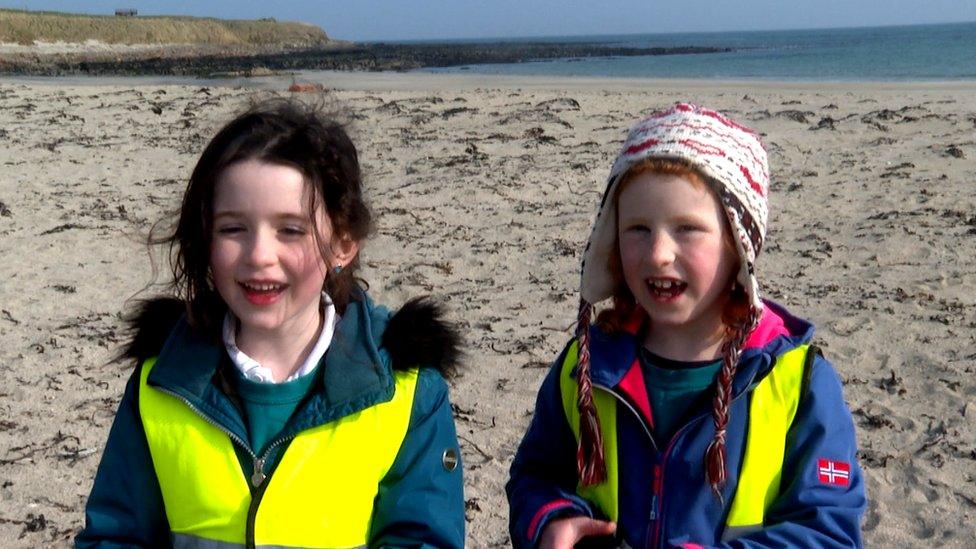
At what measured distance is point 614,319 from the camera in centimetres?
214

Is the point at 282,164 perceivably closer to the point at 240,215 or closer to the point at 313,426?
the point at 240,215

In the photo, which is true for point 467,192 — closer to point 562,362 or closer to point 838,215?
point 838,215

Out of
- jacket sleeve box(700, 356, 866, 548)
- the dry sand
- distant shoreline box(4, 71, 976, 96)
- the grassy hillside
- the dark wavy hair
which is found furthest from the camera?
the grassy hillside

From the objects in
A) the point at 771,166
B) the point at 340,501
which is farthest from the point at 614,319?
the point at 771,166

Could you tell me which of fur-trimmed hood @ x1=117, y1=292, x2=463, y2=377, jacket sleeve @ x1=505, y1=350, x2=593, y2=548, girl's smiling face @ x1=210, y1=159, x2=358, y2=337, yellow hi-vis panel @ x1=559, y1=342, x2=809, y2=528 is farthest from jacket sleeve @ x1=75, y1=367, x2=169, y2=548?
yellow hi-vis panel @ x1=559, y1=342, x2=809, y2=528

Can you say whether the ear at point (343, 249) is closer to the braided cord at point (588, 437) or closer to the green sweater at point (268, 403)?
the green sweater at point (268, 403)

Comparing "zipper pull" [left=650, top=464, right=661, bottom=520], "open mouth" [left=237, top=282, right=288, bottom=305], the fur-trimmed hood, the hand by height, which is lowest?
the hand

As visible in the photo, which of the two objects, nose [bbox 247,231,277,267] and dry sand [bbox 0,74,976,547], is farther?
dry sand [bbox 0,74,976,547]

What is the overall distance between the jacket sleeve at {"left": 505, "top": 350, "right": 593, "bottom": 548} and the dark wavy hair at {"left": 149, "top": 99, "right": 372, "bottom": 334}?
525mm

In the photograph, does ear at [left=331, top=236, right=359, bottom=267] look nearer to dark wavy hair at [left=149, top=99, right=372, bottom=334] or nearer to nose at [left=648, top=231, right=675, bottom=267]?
dark wavy hair at [left=149, top=99, right=372, bottom=334]

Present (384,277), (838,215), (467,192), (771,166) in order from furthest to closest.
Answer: (771,166), (467,192), (838,215), (384,277)

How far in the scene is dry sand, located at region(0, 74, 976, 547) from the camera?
11.9 ft

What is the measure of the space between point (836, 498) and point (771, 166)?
6935 mm

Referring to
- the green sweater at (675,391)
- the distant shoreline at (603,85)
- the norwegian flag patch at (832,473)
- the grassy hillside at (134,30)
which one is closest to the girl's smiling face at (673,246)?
the green sweater at (675,391)
